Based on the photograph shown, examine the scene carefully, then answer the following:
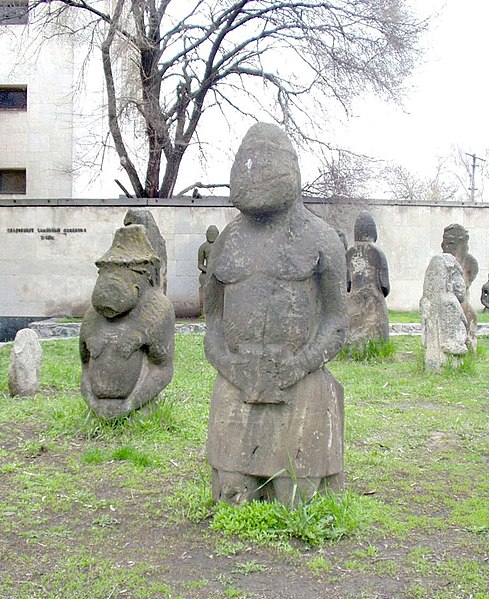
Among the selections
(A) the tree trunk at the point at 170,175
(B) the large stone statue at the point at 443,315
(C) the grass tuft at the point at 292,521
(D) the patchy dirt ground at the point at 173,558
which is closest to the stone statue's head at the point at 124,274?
(D) the patchy dirt ground at the point at 173,558

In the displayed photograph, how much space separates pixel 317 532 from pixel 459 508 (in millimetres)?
1170

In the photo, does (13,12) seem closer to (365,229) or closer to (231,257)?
(365,229)

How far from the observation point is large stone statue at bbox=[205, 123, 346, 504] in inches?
172

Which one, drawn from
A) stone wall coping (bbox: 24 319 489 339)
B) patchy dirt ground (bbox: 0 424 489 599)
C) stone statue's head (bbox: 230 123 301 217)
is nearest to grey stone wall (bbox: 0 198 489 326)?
stone wall coping (bbox: 24 319 489 339)

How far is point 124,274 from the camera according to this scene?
6488mm

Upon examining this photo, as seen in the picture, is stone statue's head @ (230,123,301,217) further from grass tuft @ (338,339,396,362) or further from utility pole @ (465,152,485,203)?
utility pole @ (465,152,485,203)

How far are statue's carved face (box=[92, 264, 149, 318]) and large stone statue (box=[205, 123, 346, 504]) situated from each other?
202cm

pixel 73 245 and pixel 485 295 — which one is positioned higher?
pixel 73 245

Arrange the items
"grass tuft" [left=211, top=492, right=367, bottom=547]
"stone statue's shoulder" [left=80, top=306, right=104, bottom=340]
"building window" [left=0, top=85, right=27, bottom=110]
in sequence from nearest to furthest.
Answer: "grass tuft" [left=211, top=492, right=367, bottom=547], "stone statue's shoulder" [left=80, top=306, right=104, bottom=340], "building window" [left=0, top=85, right=27, bottom=110]

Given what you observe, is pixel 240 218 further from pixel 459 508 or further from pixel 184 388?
pixel 184 388

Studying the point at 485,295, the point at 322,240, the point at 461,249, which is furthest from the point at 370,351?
the point at 485,295

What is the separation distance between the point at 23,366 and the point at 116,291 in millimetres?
2624

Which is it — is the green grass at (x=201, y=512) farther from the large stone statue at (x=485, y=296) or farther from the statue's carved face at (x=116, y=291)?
the large stone statue at (x=485, y=296)

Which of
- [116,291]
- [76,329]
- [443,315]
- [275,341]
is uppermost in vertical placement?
[116,291]
